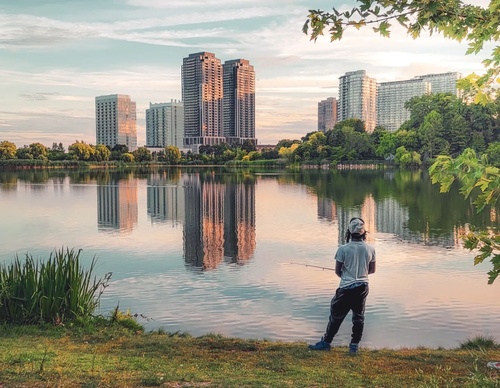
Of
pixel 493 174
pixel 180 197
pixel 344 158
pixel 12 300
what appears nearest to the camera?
pixel 493 174

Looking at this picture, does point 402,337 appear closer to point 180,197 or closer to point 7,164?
point 180,197

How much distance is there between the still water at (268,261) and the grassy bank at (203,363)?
2.45 m

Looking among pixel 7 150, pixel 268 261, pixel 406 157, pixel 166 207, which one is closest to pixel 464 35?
pixel 268 261

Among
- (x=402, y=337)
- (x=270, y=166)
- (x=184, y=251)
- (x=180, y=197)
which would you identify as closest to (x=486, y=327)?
(x=402, y=337)

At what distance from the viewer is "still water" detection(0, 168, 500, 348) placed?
11648 millimetres

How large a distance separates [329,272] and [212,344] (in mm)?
9230

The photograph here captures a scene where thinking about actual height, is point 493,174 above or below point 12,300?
above

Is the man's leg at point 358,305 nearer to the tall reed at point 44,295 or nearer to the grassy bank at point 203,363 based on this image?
the grassy bank at point 203,363

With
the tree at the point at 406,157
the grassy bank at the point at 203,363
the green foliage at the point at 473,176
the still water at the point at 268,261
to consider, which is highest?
the tree at the point at 406,157

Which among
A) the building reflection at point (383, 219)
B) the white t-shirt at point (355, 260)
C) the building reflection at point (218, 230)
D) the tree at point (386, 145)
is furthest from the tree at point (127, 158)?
the white t-shirt at point (355, 260)

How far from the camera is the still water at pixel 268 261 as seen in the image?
11.6 m

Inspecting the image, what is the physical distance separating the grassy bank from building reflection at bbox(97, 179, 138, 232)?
19152 millimetres

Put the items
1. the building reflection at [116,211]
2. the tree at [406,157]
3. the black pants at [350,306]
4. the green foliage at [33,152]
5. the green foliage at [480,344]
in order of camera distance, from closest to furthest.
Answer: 1. the black pants at [350,306]
2. the green foliage at [480,344]
3. the building reflection at [116,211]
4. the tree at [406,157]
5. the green foliage at [33,152]

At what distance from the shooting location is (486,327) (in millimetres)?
11305
